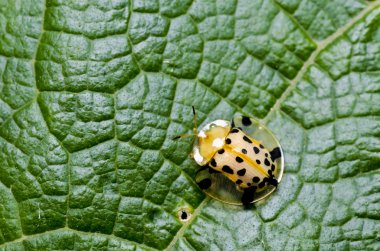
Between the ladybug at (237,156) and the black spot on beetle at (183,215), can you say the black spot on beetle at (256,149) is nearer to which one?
the ladybug at (237,156)

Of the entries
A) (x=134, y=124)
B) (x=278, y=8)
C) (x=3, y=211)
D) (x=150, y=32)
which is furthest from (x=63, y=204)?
(x=278, y=8)

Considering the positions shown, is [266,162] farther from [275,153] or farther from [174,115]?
[174,115]

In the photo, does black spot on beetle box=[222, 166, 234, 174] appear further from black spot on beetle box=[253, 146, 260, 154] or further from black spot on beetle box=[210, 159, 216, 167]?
black spot on beetle box=[253, 146, 260, 154]

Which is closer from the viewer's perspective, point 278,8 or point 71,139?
point 71,139

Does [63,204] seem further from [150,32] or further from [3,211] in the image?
[150,32]

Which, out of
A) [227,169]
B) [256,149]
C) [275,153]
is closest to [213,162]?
[227,169]

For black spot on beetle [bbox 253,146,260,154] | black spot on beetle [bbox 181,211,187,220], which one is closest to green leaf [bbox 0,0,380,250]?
black spot on beetle [bbox 181,211,187,220]
